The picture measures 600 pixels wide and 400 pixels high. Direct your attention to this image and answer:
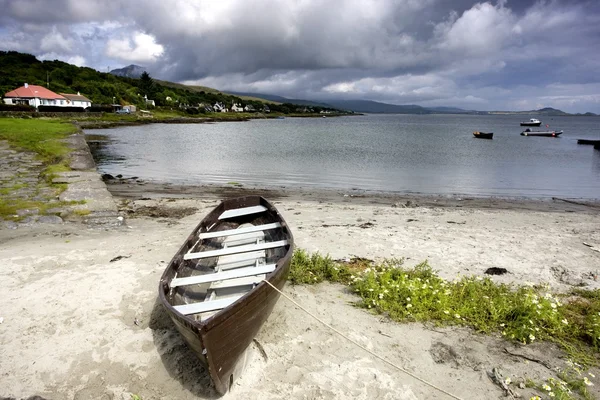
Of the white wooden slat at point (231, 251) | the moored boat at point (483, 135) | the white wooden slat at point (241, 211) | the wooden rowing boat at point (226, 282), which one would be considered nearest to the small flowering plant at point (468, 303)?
the white wooden slat at point (231, 251)

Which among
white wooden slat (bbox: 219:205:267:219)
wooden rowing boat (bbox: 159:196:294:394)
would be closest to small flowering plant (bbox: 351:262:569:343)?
wooden rowing boat (bbox: 159:196:294:394)

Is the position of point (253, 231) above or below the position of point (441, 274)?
above

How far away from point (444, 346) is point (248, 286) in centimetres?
314

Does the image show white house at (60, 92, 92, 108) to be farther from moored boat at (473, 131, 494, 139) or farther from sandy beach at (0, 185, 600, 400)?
sandy beach at (0, 185, 600, 400)

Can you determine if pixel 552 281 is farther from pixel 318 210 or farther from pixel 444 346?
pixel 318 210

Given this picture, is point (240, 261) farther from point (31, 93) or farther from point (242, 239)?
point (31, 93)

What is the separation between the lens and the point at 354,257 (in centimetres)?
844

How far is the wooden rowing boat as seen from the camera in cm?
395

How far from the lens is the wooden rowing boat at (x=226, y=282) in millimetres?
3951

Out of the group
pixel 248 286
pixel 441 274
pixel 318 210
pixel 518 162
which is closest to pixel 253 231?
pixel 248 286

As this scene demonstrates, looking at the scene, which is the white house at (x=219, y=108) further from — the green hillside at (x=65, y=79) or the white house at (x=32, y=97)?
the white house at (x=32, y=97)

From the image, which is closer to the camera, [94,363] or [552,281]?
[94,363]

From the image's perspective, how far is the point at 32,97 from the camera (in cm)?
7506

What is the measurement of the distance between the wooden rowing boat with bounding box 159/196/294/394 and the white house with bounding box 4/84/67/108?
272 feet
